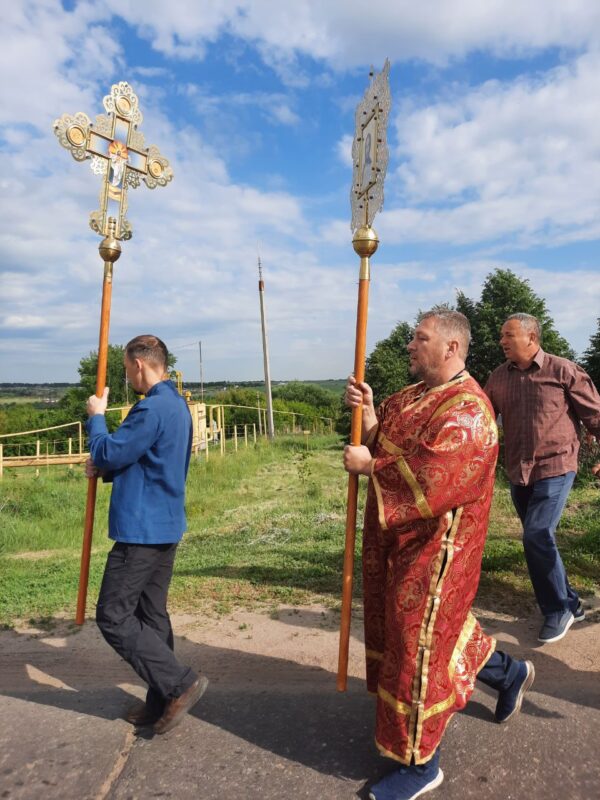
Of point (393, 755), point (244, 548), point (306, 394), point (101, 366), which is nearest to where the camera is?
point (393, 755)

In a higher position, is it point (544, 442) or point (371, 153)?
point (371, 153)

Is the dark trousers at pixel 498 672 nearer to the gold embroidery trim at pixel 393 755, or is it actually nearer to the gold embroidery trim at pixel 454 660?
the gold embroidery trim at pixel 454 660

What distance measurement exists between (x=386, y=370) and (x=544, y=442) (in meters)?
18.4

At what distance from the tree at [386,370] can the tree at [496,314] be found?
2.29 metres

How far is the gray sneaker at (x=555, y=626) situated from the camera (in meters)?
4.19

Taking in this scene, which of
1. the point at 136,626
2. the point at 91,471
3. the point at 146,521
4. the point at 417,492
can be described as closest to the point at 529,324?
the point at 417,492

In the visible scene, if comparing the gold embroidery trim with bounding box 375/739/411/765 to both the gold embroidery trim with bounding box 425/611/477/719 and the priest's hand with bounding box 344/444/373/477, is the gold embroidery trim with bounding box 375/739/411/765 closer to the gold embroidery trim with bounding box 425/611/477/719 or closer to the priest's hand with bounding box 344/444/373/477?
the gold embroidery trim with bounding box 425/611/477/719

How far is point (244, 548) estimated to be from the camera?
24.8 ft

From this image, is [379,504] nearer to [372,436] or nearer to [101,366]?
[372,436]

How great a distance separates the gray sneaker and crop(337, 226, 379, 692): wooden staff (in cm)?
149

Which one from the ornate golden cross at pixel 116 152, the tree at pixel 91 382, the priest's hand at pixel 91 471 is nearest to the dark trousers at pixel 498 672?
the priest's hand at pixel 91 471

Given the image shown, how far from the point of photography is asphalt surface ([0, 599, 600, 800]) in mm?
2805

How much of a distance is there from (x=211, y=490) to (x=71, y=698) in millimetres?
11606

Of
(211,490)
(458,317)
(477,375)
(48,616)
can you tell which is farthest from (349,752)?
(477,375)
